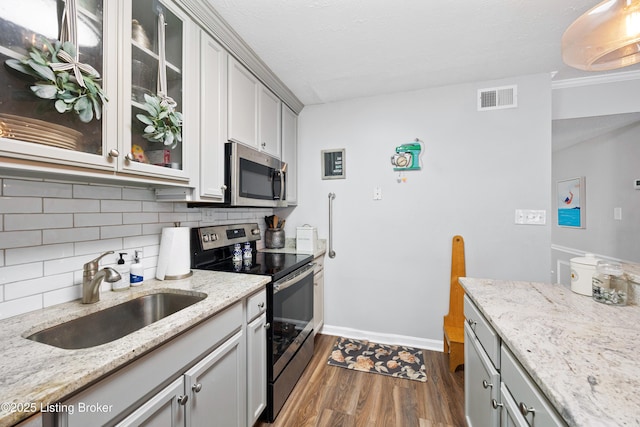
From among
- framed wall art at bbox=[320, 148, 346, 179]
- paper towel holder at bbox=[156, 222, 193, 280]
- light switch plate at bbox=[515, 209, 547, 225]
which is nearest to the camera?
paper towel holder at bbox=[156, 222, 193, 280]

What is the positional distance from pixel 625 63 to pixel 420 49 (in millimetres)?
1048

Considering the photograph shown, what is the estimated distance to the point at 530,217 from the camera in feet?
7.00

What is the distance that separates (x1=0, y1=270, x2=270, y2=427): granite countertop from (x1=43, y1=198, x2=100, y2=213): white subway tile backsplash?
16.0 inches

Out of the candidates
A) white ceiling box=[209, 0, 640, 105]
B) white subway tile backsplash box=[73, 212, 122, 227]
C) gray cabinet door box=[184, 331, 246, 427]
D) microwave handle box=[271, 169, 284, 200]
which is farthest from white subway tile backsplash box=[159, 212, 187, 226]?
white ceiling box=[209, 0, 640, 105]

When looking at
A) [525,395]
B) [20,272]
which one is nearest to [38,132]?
[20,272]

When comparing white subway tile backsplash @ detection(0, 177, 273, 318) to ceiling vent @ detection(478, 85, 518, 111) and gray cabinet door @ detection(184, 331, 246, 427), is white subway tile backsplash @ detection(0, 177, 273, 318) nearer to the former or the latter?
gray cabinet door @ detection(184, 331, 246, 427)

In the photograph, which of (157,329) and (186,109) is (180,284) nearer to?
(157,329)

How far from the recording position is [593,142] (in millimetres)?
3268

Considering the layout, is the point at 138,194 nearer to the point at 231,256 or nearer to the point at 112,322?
the point at 112,322

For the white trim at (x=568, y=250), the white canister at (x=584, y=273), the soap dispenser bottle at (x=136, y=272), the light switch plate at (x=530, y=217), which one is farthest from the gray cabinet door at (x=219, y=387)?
the white trim at (x=568, y=250)

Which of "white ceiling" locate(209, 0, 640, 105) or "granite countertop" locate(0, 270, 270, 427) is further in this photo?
"white ceiling" locate(209, 0, 640, 105)

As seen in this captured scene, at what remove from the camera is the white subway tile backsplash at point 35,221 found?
95cm

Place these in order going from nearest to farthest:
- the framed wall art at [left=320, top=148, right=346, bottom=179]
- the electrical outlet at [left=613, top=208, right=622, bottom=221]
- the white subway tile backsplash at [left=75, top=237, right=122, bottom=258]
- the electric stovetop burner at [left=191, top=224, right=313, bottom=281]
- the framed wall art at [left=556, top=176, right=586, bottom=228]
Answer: the white subway tile backsplash at [left=75, top=237, right=122, bottom=258], the electric stovetop burner at [left=191, top=224, right=313, bottom=281], the framed wall art at [left=320, top=148, right=346, bottom=179], the electrical outlet at [left=613, top=208, right=622, bottom=221], the framed wall art at [left=556, top=176, right=586, bottom=228]

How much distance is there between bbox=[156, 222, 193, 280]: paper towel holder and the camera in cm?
144
